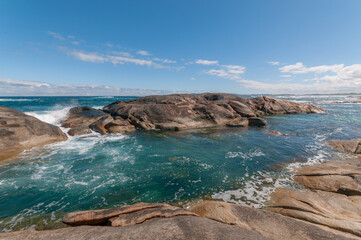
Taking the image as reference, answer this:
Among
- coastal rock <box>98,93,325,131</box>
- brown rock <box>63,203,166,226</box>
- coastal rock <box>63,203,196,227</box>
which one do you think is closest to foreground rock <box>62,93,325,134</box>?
coastal rock <box>98,93,325,131</box>

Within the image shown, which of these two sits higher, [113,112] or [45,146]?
[113,112]

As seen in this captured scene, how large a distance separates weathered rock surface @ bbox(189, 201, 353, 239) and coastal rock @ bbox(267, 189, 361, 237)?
1.55ft

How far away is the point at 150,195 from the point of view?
20.9 feet

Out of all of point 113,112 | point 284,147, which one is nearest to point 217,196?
point 284,147

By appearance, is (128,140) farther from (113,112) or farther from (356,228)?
(356,228)

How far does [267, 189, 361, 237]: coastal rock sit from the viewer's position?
13.3ft

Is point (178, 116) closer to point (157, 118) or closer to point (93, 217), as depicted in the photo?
point (157, 118)

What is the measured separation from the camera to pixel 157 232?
2.97 meters

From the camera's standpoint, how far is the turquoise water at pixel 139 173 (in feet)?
19.4

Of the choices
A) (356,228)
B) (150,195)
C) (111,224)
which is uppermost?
(111,224)

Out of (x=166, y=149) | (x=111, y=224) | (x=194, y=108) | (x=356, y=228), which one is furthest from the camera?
(x=194, y=108)

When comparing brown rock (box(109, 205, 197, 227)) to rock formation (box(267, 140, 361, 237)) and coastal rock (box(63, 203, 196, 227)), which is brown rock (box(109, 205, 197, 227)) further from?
rock formation (box(267, 140, 361, 237))

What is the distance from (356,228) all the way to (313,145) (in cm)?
1084

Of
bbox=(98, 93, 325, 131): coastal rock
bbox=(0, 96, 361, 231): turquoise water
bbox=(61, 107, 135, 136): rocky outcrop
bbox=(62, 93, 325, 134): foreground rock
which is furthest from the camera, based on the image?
bbox=(98, 93, 325, 131): coastal rock
